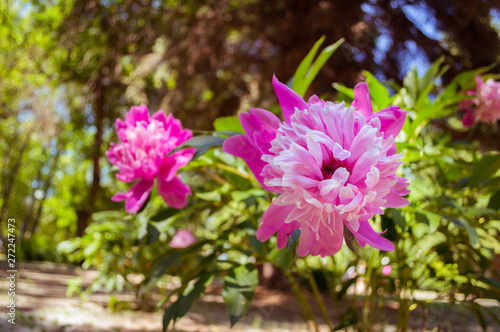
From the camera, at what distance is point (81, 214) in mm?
11555

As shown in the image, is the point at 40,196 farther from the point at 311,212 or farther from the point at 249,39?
the point at 311,212

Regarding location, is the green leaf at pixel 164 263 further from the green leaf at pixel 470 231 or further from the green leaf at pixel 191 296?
the green leaf at pixel 470 231

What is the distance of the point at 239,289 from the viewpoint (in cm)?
94

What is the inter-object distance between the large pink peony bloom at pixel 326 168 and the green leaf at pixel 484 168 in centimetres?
46

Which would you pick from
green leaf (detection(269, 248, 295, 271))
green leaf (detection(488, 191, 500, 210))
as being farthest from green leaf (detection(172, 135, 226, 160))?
green leaf (detection(488, 191, 500, 210))

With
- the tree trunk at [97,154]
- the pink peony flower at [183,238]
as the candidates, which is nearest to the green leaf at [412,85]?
the pink peony flower at [183,238]

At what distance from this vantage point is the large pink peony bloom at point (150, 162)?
782 millimetres

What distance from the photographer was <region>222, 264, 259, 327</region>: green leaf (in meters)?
0.89

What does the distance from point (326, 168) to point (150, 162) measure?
0.40 metres

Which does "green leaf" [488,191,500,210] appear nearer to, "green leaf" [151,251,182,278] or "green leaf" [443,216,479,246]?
"green leaf" [443,216,479,246]

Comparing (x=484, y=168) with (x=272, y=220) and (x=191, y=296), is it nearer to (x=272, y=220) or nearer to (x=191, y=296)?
(x=272, y=220)

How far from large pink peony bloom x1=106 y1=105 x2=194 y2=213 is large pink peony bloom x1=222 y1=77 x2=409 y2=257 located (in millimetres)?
290

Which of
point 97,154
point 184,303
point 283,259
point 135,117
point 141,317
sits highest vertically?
point 97,154

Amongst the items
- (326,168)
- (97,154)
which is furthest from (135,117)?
(97,154)
